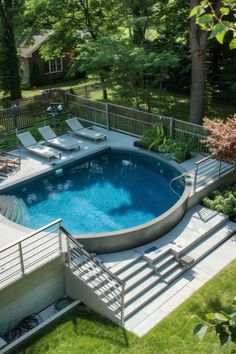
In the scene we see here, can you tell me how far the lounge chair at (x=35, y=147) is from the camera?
17.0 meters

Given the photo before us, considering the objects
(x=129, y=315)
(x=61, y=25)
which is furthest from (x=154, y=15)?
(x=129, y=315)

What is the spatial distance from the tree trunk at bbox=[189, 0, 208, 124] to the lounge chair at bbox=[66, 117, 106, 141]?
4.55 m

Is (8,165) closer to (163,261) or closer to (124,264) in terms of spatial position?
(124,264)

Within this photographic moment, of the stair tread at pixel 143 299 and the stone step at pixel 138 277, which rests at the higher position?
the stone step at pixel 138 277

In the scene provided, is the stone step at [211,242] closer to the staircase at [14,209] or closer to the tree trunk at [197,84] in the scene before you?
the staircase at [14,209]

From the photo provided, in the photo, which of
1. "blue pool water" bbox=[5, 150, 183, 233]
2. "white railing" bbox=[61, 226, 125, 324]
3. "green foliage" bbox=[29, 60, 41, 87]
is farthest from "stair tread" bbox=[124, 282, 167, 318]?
"green foliage" bbox=[29, 60, 41, 87]

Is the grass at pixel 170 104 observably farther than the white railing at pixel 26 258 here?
Yes

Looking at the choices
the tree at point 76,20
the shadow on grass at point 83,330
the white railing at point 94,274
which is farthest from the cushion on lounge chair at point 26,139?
the shadow on grass at point 83,330

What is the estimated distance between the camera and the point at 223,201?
44.2 feet

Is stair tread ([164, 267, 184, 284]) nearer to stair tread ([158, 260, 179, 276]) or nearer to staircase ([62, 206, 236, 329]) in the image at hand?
staircase ([62, 206, 236, 329])

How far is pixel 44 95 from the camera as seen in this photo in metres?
21.9

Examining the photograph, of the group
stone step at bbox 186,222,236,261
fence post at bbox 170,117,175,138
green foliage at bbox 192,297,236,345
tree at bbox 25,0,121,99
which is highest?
tree at bbox 25,0,121,99

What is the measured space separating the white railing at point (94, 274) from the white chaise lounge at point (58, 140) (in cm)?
804

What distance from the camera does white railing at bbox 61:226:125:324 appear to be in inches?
379
